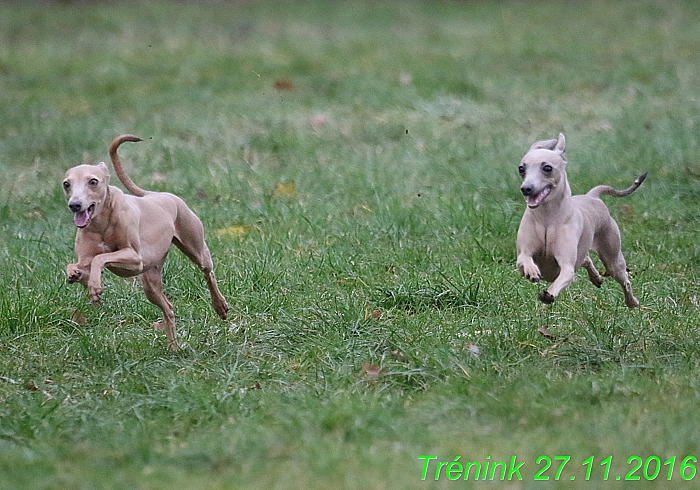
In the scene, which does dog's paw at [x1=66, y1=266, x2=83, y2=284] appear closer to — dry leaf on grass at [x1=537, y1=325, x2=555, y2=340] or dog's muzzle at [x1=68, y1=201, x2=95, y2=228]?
dog's muzzle at [x1=68, y1=201, x2=95, y2=228]

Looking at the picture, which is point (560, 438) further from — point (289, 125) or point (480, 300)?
point (289, 125)

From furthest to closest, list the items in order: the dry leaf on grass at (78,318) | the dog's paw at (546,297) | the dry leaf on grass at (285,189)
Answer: the dry leaf on grass at (285,189) → the dry leaf on grass at (78,318) → the dog's paw at (546,297)

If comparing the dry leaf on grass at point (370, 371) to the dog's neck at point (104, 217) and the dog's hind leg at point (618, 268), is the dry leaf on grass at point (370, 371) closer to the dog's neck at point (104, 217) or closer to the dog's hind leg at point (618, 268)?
the dog's neck at point (104, 217)

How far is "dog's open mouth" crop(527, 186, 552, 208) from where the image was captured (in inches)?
188

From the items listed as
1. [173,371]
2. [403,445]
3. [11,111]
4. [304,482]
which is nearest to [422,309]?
[173,371]

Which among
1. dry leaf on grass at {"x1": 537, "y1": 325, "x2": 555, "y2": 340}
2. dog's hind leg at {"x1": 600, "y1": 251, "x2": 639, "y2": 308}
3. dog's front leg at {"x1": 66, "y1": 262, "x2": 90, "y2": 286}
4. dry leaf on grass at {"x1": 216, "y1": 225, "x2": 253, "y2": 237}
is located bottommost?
dry leaf on grass at {"x1": 216, "y1": 225, "x2": 253, "y2": 237}

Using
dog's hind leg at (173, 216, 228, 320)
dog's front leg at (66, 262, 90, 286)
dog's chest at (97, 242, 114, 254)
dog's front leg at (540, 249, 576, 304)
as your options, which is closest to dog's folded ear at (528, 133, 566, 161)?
dog's front leg at (540, 249, 576, 304)

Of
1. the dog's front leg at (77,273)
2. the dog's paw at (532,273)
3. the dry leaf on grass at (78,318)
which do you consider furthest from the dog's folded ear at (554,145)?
the dry leaf on grass at (78,318)

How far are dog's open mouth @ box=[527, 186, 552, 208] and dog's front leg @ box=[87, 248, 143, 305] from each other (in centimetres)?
169

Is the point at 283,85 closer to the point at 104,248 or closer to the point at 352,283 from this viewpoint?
the point at 352,283

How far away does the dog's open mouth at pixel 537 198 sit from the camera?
15.7 feet

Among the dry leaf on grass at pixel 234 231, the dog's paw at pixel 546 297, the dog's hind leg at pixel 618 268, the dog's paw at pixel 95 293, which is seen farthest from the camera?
the dry leaf on grass at pixel 234 231

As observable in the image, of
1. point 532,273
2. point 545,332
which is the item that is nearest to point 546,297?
point 532,273

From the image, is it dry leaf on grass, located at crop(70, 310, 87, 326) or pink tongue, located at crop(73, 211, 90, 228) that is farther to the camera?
dry leaf on grass, located at crop(70, 310, 87, 326)
